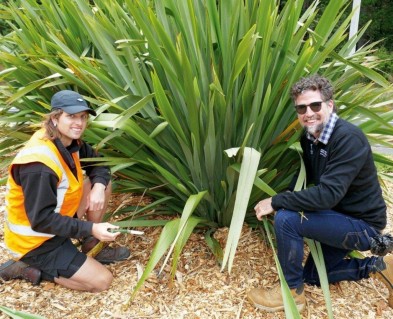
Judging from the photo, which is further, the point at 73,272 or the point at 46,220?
the point at 73,272

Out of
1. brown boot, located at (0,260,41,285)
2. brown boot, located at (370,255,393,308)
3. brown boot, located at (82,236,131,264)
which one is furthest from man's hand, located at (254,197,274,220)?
brown boot, located at (0,260,41,285)

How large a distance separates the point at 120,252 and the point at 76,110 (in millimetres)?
791

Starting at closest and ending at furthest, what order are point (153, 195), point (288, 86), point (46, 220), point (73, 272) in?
point (46, 220) < point (73, 272) < point (288, 86) < point (153, 195)

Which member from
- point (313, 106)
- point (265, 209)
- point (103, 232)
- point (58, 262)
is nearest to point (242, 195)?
point (265, 209)

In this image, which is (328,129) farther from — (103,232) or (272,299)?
(103,232)

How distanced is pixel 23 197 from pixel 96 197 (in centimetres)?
37

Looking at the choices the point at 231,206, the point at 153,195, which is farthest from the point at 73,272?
the point at 231,206

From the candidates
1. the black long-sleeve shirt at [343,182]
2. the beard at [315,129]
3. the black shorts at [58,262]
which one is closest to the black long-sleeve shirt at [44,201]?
the black shorts at [58,262]

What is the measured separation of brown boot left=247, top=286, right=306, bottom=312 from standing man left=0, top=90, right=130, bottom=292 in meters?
0.70

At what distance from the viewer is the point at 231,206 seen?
6.97ft

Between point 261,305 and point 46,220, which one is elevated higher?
point 46,220

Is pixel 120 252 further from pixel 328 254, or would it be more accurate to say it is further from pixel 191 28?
pixel 191 28

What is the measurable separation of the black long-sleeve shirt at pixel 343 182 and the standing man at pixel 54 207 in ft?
2.85

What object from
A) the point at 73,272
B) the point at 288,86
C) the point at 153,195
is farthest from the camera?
the point at 153,195
